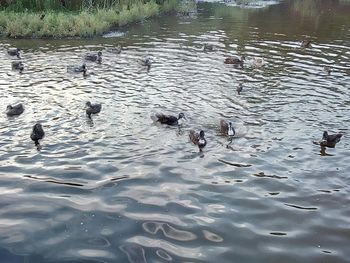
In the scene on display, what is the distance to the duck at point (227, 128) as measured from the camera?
1187 centimetres

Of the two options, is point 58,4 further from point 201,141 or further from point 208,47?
point 201,141

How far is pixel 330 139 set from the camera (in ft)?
37.7

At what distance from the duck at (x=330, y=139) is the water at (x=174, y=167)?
0.63 feet

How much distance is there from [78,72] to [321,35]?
687 inches

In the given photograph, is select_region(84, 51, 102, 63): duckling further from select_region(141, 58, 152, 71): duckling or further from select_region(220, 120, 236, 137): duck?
select_region(220, 120, 236, 137): duck

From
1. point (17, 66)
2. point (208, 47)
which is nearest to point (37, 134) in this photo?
point (17, 66)

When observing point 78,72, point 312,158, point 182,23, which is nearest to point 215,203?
point 312,158

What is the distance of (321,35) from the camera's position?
2881 cm

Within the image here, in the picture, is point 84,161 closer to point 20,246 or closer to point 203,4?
point 20,246

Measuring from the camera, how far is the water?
7688 mm

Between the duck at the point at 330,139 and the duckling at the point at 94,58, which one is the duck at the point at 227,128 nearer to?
the duck at the point at 330,139

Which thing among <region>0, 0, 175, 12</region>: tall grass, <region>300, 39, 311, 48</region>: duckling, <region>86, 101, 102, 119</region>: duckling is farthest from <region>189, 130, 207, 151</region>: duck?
<region>0, 0, 175, 12</region>: tall grass

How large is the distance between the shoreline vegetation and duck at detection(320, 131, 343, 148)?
19.5m

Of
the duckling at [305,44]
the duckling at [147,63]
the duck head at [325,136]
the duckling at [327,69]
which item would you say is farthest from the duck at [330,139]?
the duckling at [305,44]
